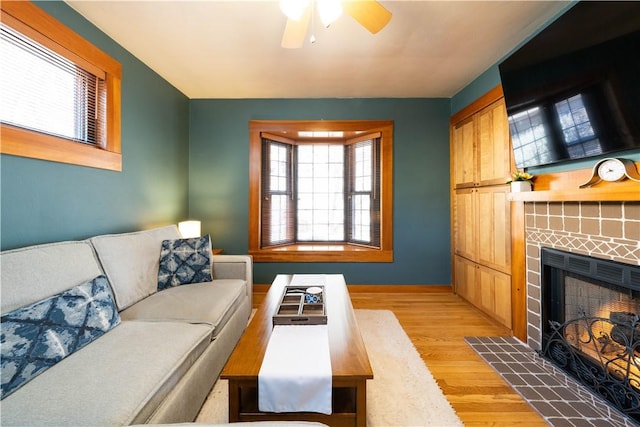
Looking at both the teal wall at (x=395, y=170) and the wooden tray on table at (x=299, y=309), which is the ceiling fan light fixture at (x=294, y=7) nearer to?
the wooden tray on table at (x=299, y=309)

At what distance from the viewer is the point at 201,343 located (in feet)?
4.91

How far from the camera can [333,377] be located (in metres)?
1.09

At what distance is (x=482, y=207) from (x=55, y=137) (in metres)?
3.80

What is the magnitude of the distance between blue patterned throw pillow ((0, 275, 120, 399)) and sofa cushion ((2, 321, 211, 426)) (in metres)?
0.04

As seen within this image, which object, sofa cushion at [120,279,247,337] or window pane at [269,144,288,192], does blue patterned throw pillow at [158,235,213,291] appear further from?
window pane at [269,144,288,192]

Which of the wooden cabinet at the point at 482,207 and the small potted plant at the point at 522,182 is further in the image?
the wooden cabinet at the point at 482,207

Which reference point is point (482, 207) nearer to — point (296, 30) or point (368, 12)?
point (368, 12)

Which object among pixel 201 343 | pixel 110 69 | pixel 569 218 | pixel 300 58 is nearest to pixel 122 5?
pixel 110 69

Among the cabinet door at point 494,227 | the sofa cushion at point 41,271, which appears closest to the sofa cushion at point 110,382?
the sofa cushion at point 41,271

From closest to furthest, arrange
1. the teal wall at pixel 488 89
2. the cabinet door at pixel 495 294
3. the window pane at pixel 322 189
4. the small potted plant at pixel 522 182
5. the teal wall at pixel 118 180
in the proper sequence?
1. the teal wall at pixel 118 180
2. the teal wall at pixel 488 89
3. the small potted plant at pixel 522 182
4. the cabinet door at pixel 495 294
5. the window pane at pixel 322 189

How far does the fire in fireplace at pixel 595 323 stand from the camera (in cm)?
149

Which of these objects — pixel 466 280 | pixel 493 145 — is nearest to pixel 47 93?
pixel 493 145

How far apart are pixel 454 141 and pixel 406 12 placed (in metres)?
2.02

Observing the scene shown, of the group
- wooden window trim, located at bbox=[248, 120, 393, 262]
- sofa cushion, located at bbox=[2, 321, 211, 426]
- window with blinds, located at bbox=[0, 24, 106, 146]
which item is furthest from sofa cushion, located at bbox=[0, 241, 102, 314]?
wooden window trim, located at bbox=[248, 120, 393, 262]
